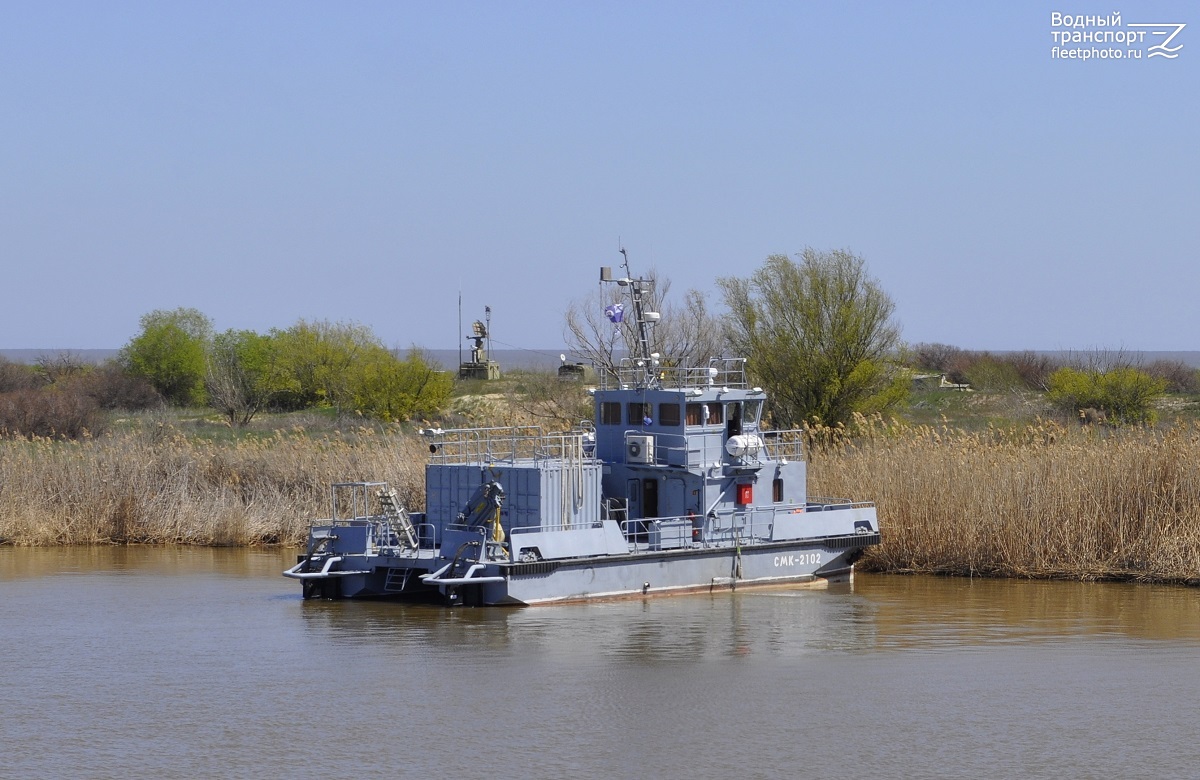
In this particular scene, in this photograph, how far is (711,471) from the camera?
27062 mm

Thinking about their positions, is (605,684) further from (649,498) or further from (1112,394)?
(1112,394)

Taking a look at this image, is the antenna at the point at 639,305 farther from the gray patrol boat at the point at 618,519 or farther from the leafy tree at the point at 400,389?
the leafy tree at the point at 400,389

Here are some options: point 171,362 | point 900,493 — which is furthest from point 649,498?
point 171,362

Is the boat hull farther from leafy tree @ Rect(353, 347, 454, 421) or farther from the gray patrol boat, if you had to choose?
leafy tree @ Rect(353, 347, 454, 421)

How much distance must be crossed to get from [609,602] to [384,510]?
13.6 ft

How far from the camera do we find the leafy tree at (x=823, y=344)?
138ft

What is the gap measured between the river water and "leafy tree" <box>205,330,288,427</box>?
31865 mm

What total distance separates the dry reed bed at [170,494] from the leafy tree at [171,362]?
1333 inches

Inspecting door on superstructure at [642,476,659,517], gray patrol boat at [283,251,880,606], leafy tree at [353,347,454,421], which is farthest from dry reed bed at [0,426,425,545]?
leafy tree at [353,347,454,421]

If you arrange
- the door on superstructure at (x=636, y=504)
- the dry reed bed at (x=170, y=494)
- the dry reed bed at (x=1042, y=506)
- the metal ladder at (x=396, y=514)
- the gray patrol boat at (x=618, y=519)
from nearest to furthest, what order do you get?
1. the gray patrol boat at (x=618, y=519)
2. the metal ladder at (x=396, y=514)
3. the dry reed bed at (x=1042, y=506)
4. the door on superstructure at (x=636, y=504)
5. the dry reed bed at (x=170, y=494)

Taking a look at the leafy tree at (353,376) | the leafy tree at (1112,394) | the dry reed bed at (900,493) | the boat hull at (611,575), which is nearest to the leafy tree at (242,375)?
the leafy tree at (353,376)

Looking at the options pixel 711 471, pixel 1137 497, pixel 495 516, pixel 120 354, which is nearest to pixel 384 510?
pixel 495 516

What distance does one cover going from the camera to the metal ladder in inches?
1004

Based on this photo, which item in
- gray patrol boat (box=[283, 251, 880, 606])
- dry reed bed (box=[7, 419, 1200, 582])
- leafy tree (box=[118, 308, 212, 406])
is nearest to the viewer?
gray patrol boat (box=[283, 251, 880, 606])
